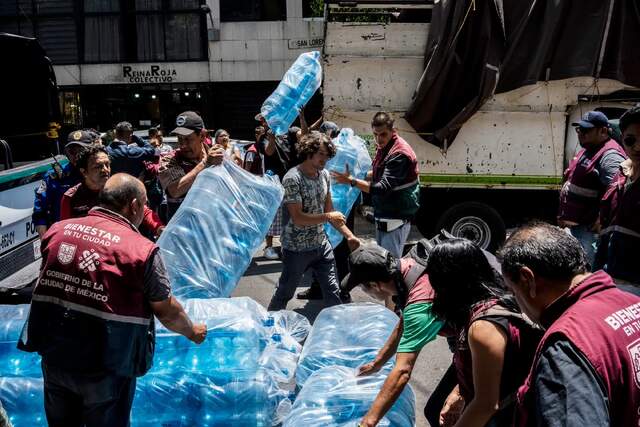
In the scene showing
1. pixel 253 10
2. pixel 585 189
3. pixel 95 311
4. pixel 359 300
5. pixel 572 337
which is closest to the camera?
pixel 572 337

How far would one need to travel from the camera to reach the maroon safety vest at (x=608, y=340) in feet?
4.60

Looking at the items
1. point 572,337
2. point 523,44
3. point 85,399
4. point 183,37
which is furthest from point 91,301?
point 183,37

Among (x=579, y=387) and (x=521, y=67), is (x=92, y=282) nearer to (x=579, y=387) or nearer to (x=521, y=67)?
(x=579, y=387)

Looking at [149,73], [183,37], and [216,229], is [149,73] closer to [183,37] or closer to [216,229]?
[183,37]

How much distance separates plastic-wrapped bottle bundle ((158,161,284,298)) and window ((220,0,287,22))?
14.5 meters

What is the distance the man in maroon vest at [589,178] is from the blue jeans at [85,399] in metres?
3.39

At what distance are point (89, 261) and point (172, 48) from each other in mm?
16686

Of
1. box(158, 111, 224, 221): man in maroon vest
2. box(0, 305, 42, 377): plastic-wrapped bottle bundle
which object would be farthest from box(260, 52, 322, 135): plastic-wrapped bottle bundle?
box(0, 305, 42, 377): plastic-wrapped bottle bundle

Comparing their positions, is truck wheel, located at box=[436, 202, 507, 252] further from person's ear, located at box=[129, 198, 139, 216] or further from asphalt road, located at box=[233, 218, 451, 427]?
person's ear, located at box=[129, 198, 139, 216]

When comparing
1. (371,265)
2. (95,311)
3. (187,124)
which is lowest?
(95,311)

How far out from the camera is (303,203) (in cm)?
440

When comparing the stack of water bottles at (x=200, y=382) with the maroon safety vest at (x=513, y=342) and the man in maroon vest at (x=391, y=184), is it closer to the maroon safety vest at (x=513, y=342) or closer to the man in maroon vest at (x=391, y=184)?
the maroon safety vest at (x=513, y=342)

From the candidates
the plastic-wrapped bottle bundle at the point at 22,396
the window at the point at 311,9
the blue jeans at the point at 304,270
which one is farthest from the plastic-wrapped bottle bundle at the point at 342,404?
the window at the point at 311,9

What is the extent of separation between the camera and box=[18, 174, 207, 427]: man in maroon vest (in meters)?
2.40
